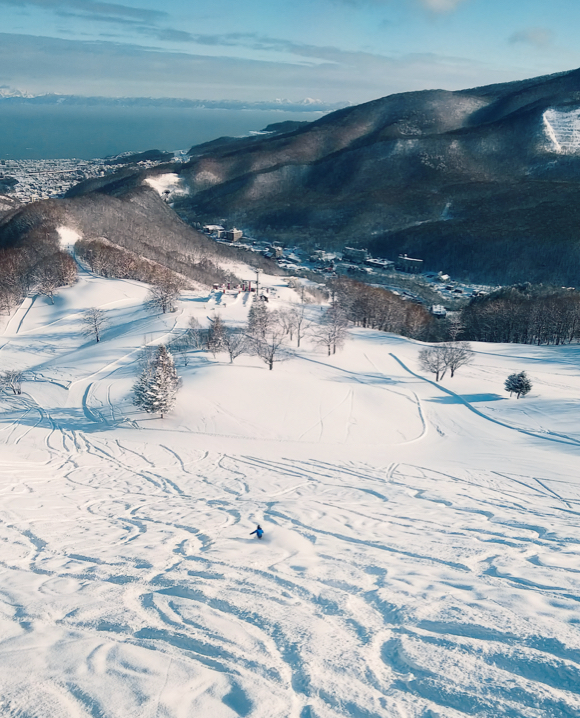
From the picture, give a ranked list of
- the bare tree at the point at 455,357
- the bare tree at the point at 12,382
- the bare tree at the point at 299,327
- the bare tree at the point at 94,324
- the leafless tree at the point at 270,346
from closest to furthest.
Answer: the bare tree at the point at 12,382
the leafless tree at the point at 270,346
the bare tree at the point at 455,357
the bare tree at the point at 299,327
the bare tree at the point at 94,324

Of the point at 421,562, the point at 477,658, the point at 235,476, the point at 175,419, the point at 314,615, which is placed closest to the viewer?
the point at 477,658

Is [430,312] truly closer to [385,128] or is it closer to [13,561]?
[13,561]

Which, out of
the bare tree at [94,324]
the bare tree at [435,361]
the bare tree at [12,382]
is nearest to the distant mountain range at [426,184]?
the bare tree at [94,324]

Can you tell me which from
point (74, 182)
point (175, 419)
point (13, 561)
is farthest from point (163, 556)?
point (74, 182)

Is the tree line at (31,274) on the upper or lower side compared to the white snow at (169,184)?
lower

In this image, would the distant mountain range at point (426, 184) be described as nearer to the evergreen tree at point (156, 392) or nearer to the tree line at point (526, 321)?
the tree line at point (526, 321)

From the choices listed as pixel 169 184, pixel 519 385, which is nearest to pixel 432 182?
pixel 169 184
